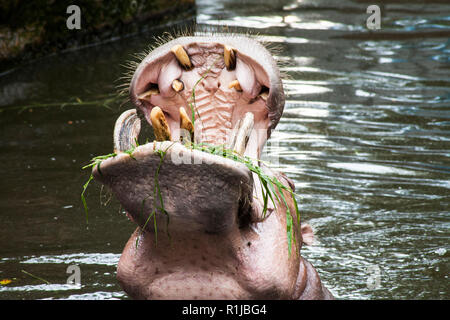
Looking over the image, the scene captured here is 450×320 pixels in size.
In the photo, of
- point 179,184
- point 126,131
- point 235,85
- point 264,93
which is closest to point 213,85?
point 235,85

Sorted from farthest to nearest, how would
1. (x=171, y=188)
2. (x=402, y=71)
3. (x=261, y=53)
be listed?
1. (x=402, y=71)
2. (x=261, y=53)
3. (x=171, y=188)

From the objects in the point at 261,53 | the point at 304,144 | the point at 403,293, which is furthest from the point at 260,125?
the point at 304,144

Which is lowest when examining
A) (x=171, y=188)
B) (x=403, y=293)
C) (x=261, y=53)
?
(x=403, y=293)

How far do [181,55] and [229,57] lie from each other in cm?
17

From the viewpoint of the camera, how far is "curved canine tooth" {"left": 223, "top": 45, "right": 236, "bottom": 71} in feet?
8.46

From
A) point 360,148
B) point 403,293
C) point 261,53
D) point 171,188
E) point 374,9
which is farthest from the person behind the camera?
point 374,9

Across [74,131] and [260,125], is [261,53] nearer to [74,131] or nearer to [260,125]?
[260,125]

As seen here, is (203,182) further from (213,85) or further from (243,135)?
(213,85)

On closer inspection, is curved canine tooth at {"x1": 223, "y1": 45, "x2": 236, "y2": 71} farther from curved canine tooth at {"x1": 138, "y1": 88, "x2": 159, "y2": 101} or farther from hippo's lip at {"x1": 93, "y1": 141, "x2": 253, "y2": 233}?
hippo's lip at {"x1": 93, "y1": 141, "x2": 253, "y2": 233}

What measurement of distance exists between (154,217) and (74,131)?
4.15 m

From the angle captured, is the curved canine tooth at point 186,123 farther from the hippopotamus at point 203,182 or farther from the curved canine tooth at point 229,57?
the curved canine tooth at point 229,57

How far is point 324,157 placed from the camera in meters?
5.66

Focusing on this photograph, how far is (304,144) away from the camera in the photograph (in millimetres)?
5906

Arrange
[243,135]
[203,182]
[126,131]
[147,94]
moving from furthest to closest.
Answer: [147,94] → [126,131] → [243,135] → [203,182]
